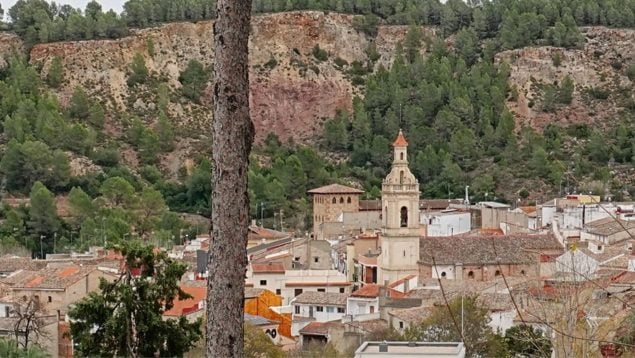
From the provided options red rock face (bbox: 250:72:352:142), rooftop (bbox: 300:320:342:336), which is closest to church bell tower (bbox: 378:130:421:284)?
rooftop (bbox: 300:320:342:336)

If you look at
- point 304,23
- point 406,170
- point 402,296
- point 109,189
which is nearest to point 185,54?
point 304,23

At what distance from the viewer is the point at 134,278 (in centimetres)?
1343

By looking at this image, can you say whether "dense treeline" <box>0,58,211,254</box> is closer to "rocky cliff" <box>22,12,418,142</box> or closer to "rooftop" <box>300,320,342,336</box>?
"rocky cliff" <box>22,12,418,142</box>

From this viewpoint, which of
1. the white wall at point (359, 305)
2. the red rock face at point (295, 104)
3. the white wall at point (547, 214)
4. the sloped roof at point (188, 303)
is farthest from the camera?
the red rock face at point (295, 104)

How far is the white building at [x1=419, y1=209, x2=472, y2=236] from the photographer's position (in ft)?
123

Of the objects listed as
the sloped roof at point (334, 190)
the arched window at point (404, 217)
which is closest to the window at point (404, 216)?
the arched window at point (404, 217)

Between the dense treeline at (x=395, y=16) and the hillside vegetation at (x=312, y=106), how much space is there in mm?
120

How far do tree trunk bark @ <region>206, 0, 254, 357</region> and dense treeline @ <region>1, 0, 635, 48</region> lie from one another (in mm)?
60626

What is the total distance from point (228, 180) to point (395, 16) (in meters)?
68.6

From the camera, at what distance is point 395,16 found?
72125 millimetres

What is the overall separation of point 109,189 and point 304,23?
1137 inches

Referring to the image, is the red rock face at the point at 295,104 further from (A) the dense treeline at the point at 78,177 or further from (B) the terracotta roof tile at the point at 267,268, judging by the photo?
(B) the terracotta roof tile at the point at 267,268

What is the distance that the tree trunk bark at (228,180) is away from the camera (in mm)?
4461

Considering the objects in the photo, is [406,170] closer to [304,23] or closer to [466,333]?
[466,333]
